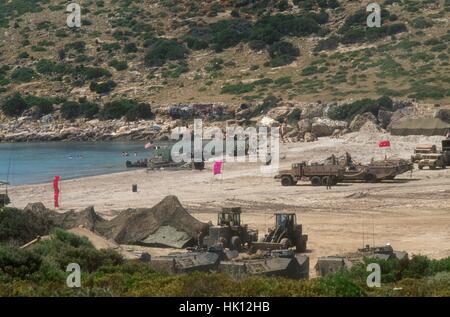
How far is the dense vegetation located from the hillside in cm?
5419

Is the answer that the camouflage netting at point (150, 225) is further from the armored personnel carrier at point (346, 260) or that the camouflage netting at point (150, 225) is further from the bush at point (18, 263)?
the bush at point (18, 263)

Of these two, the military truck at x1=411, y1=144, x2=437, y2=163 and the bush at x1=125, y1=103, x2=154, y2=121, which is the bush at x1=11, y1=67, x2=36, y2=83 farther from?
the military truck at x1=411, y1=144, x2=437, y2=163

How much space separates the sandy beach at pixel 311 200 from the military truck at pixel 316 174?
12.8 inches

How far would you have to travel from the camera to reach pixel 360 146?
172 ft

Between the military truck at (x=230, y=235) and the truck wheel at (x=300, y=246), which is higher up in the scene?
the military truck at (x=230, y=235)

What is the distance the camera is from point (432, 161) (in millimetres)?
38938

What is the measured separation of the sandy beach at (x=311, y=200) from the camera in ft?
75.7

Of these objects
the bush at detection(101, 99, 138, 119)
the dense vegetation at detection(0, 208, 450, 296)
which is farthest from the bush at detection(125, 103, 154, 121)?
the dense vegetation at detection(0, 208, 450, 296)

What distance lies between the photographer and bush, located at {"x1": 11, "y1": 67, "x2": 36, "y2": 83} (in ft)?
310

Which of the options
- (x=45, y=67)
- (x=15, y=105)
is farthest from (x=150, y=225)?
(x=45, y=67)

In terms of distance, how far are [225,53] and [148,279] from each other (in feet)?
270

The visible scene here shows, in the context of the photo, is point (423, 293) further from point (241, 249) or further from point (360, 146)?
point (360, 146)

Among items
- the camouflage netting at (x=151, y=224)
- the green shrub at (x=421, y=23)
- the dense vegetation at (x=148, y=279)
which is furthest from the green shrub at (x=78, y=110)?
the dense vegetation at (x=148, y=279)
